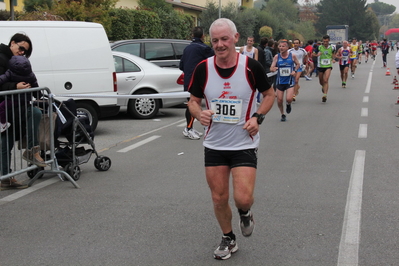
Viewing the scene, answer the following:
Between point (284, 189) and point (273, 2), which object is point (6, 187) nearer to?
point (284, 189)

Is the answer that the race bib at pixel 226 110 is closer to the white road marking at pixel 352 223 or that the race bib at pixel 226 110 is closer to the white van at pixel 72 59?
the white road marking at pixel 352 223

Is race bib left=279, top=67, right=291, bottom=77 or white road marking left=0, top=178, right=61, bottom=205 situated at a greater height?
race bib left=279, top=67, right=291, bottom=77

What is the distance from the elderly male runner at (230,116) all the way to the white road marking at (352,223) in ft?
2.57

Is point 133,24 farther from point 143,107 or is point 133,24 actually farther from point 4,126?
point 4,126

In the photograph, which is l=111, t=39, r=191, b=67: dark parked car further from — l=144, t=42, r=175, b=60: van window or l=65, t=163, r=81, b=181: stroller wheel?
l=65, t=163, r=81, b=181: stroller wheel

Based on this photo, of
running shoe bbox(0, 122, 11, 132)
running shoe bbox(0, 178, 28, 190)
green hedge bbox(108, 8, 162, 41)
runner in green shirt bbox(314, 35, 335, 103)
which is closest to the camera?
running shoe bbox(0, 122, 11, 132)

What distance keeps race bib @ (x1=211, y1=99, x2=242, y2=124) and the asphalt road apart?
3.50ft

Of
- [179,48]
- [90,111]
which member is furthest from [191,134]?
[179,48]

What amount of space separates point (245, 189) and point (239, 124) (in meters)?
0.48

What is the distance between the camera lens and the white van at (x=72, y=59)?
33.4ft

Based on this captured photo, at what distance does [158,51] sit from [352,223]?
413 inches

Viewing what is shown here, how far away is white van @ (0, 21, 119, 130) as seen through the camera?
10.2m

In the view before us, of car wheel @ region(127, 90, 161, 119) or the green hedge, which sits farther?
the green hedge

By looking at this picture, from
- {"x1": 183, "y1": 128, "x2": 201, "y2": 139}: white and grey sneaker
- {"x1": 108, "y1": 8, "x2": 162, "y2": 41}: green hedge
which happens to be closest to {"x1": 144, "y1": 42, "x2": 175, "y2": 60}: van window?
{"x1": 183, "y1": 128, "x2": 201, "y2": 139}: white and grey sneaker
